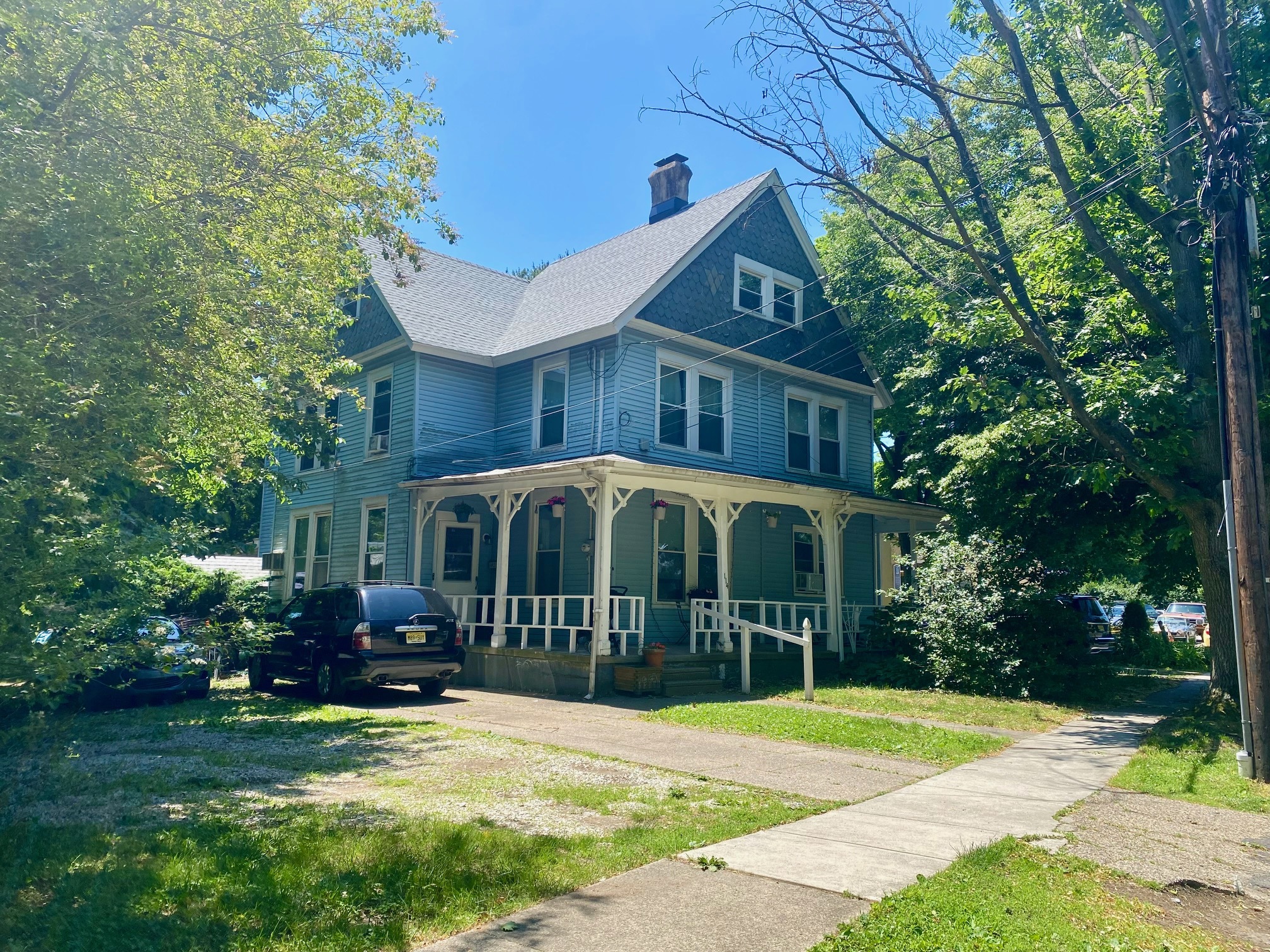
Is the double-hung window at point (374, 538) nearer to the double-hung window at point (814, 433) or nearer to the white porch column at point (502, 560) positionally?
the white porch column at point (502, 560)

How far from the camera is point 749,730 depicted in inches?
430

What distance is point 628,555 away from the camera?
17141 mm

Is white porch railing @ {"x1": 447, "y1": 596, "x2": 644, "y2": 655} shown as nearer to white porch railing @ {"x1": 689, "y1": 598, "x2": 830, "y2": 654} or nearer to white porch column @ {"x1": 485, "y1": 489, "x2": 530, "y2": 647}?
white porch column @ {"x1": 485, "y1": 489, "x2": 530, "y2": 647}

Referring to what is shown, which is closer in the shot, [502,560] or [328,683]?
[328,683]

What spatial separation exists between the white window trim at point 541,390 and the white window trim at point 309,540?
612cm

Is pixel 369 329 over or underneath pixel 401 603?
over

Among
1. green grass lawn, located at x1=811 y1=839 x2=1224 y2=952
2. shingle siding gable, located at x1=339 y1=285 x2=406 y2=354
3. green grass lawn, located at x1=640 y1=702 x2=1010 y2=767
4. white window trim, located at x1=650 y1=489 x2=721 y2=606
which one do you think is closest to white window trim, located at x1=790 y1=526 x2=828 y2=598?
white window trim, located at x1=650 y1=489 x2=721 y2=606

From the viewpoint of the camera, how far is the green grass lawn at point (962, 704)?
40.3ft

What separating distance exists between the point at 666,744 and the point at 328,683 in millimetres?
6113

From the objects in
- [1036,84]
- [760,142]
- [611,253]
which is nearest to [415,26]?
[760,142]

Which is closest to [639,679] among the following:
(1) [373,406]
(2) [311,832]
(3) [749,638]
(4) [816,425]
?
(3) [749,638]

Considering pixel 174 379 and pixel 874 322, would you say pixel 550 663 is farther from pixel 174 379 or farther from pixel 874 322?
pixel 874 322

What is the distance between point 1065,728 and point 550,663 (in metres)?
7.62

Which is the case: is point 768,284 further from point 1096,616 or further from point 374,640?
point 1096,616
